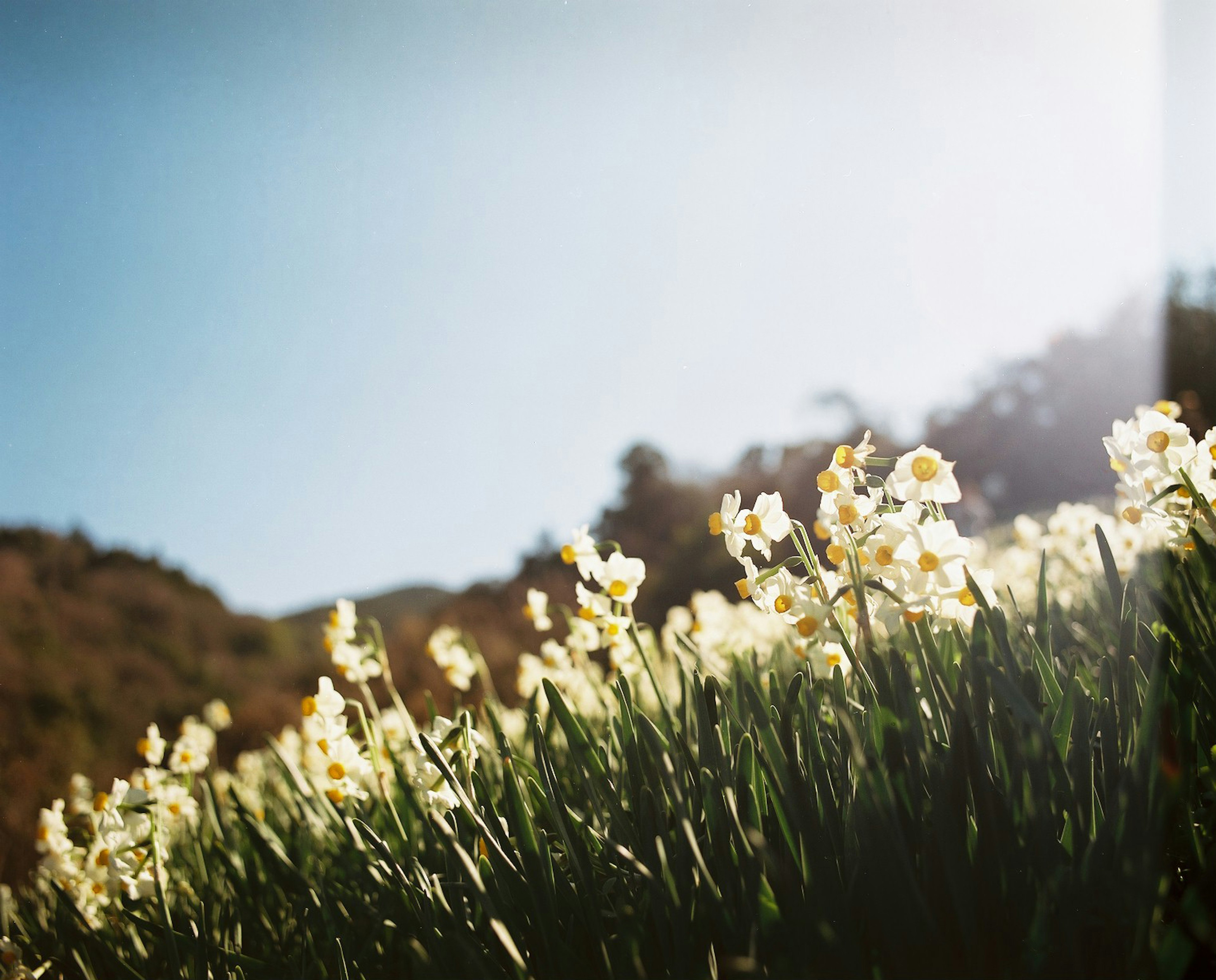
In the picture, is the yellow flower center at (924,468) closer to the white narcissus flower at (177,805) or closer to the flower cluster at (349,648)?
the flower cluster at (349,648)

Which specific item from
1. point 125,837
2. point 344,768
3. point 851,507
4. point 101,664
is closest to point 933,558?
point 851,507

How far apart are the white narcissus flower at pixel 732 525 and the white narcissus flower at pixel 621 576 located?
Answer: 294 mm

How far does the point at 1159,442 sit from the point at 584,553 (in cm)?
136

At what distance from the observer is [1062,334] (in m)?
15.6

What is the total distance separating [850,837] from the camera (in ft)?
3.89

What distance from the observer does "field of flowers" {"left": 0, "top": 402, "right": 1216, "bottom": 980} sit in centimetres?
101

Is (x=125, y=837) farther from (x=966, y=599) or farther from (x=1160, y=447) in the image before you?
(x=1160, y=447)

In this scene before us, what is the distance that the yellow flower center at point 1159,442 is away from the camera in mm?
1489

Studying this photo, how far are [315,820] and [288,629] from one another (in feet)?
33.6

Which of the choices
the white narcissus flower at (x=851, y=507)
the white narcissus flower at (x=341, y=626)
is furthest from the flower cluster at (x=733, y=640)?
the white narcissus flower at (x=341, y=626)

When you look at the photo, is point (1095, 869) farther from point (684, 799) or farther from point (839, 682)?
point (684, 799)

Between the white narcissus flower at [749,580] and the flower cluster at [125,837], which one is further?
the flower cluster at [125,837]

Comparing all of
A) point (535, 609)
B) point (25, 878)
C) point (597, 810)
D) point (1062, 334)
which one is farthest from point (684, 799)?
point (1062, 334)

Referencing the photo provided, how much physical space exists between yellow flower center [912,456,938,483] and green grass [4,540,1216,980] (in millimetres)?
264
